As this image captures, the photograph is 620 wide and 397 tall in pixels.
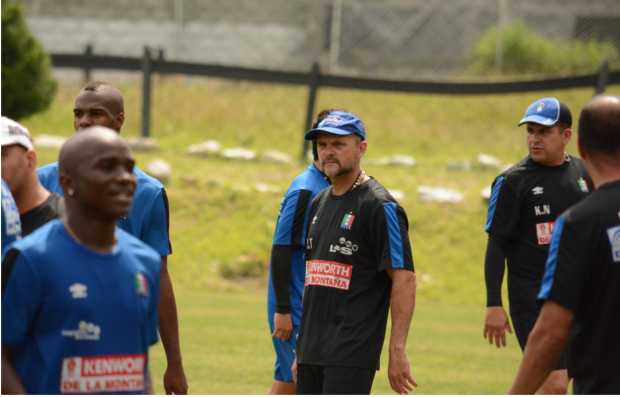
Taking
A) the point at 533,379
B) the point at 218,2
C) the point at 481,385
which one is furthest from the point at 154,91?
the point at 533,379

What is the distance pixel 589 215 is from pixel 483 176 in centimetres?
1989

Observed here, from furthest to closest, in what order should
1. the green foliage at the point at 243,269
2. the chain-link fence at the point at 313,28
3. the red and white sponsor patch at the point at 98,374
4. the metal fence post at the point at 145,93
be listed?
the chain-link fence at the point at 313,28 → the metal fence post at the point at 145,93 → the green foliage at the point at 243,269 → the red and white sponsor patch at the point at 98,374

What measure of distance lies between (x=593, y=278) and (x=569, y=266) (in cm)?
15

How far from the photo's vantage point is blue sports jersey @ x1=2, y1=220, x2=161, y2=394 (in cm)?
538

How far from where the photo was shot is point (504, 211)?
1033 cm

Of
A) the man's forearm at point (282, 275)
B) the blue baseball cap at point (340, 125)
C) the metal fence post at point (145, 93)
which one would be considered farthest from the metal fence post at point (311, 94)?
the blue baseball cap at point (340, 125)

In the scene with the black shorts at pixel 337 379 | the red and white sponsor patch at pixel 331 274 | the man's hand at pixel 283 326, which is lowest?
the black shorts at pixel 337 379

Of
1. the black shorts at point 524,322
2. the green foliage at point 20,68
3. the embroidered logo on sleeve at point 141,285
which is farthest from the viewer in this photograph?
the green foliage at point 20,68

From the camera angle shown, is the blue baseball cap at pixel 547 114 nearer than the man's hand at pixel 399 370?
No

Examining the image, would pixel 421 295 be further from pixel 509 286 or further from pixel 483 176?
pixel 509 286

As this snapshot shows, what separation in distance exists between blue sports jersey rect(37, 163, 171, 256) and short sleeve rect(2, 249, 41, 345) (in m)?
2.63

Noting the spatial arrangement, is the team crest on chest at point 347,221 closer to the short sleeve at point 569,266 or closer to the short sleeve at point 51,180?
the short sleeve at point 51,180

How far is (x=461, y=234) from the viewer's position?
2275cm

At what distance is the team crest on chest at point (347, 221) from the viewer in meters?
8.22
